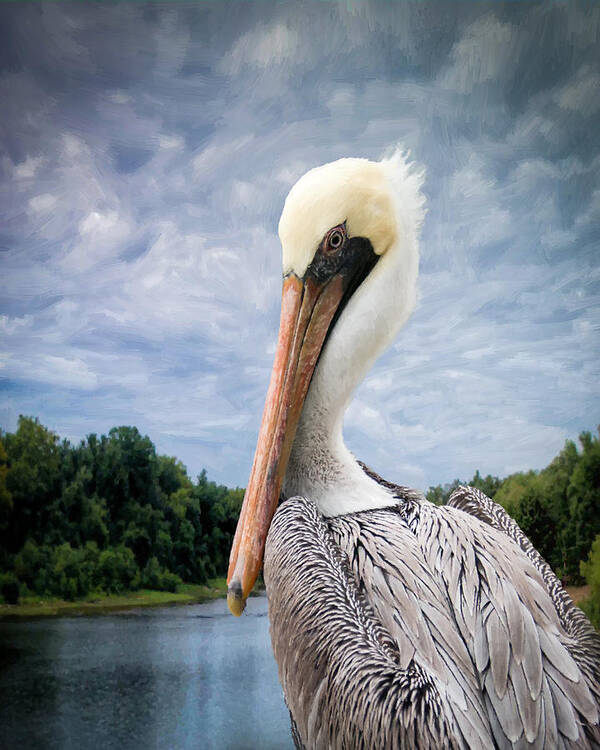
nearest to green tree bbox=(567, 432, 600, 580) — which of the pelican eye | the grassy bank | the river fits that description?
the river

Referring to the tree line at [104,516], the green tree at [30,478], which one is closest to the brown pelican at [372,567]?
the tree line at [104,516]

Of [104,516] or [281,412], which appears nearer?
[281,412]

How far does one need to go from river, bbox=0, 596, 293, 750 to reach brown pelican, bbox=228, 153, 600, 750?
3.31 meters

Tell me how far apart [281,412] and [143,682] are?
458 centimetres

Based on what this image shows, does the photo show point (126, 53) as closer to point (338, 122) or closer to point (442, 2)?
point (338, 122)

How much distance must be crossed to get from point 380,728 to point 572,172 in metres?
4.99

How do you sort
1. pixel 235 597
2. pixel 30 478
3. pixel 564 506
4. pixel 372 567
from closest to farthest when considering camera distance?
1. pixel 372 567
2. pixel 235 597
3. pixel 564 506
4. pixel 30 478

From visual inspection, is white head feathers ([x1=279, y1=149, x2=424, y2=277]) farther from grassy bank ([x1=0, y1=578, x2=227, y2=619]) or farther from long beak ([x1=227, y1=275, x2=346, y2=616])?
grassy bank ([x1=0, y1=578, x2=227, y2=619])

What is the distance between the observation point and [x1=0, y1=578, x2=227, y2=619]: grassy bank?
5.05 meters

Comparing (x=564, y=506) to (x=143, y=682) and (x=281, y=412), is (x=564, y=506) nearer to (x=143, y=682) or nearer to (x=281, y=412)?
(x=143, y=682)

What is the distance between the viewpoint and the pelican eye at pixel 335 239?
189 cm

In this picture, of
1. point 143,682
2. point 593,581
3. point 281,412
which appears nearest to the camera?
point 281,412

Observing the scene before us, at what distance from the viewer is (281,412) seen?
1783 mm

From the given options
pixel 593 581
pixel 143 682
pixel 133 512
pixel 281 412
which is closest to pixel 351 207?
pixel 281 412
